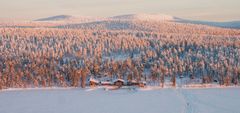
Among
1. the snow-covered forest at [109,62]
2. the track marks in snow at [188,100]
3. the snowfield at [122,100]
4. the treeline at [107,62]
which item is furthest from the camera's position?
the treeline at [107,62]

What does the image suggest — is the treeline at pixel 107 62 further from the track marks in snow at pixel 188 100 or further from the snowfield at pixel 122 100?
the track marks in snow at pixel 188 100

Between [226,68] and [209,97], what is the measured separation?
29844 millimetres

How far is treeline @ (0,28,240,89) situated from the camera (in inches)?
2997

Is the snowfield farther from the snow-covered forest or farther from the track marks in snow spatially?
the snow-covered forest

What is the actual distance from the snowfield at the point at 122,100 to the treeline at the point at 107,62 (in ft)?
30.3

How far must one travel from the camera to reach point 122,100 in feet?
176

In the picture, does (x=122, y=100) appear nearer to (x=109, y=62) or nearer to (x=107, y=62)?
(x=107, y=62)

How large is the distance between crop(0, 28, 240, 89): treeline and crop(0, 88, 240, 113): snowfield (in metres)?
9.24

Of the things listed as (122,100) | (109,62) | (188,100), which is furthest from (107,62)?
(188,100)

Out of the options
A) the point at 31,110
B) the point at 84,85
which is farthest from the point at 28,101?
the point at 84,85

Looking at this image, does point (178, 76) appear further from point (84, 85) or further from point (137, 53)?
point (137, 53)

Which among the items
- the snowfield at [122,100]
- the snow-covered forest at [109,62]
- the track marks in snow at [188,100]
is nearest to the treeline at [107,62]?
the snow-covered forest at [109,62]

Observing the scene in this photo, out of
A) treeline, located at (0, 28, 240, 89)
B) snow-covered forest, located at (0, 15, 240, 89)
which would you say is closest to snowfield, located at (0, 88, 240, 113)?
snow-covered forest, located at (0, 15, 240, 89)

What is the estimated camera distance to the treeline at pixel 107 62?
76.1 meters
